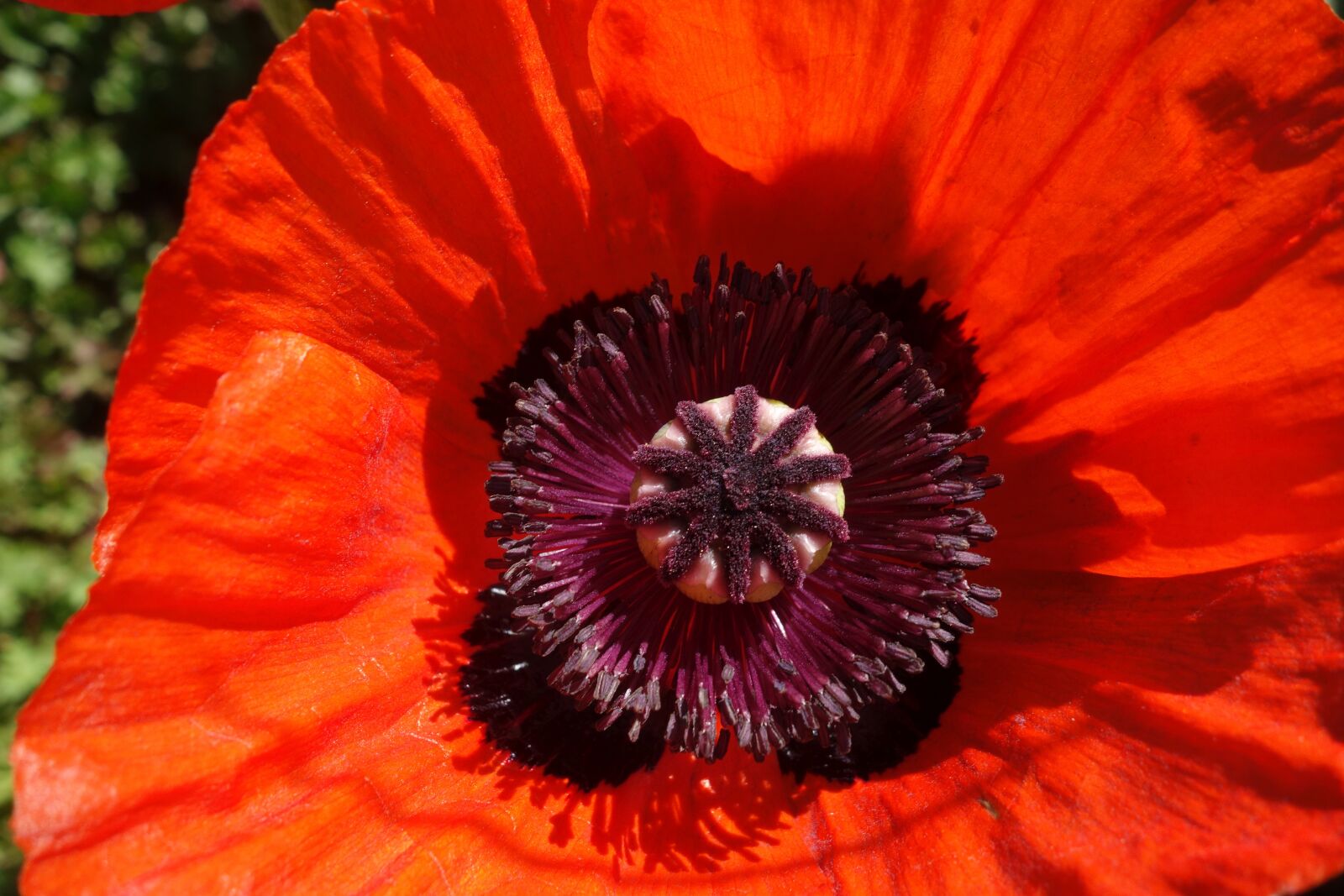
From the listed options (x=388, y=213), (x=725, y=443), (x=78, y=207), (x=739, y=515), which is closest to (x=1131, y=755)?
(x=739, y=515)

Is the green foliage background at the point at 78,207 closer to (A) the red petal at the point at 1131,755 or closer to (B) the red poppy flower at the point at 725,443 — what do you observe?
(B) the red poppy flower at the point at 725,443

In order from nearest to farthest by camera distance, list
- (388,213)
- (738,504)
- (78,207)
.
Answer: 1. (388,213)
2. (738,504)
3. (78,207)

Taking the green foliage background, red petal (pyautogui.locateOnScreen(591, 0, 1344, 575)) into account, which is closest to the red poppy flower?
red petal (pyautogui.locateOnScreen(591, 0, 1344, 575))

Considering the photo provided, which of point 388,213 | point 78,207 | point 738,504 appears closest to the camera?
point 388,213

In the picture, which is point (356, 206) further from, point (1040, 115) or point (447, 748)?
point (1040, 115)

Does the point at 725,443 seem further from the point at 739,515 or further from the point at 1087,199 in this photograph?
the point at 1087,199

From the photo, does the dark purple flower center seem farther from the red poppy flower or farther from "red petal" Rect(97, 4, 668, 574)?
"red petal" Rect(97, 4, 668, 574)

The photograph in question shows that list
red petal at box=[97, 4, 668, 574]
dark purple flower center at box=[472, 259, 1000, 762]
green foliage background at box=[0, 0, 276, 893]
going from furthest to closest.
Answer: green foliage background at box=[0, 0, 276, 893] < dark purple flower center at box=[472, 259, 1000, 762] < red petal at box=[97, 4, 668, 574]

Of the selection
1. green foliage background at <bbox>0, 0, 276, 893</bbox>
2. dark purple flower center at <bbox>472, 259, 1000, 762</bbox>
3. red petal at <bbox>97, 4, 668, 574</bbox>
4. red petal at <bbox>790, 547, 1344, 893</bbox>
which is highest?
green foliage background at <bbox>0, 0, 276, 893</bbox>
